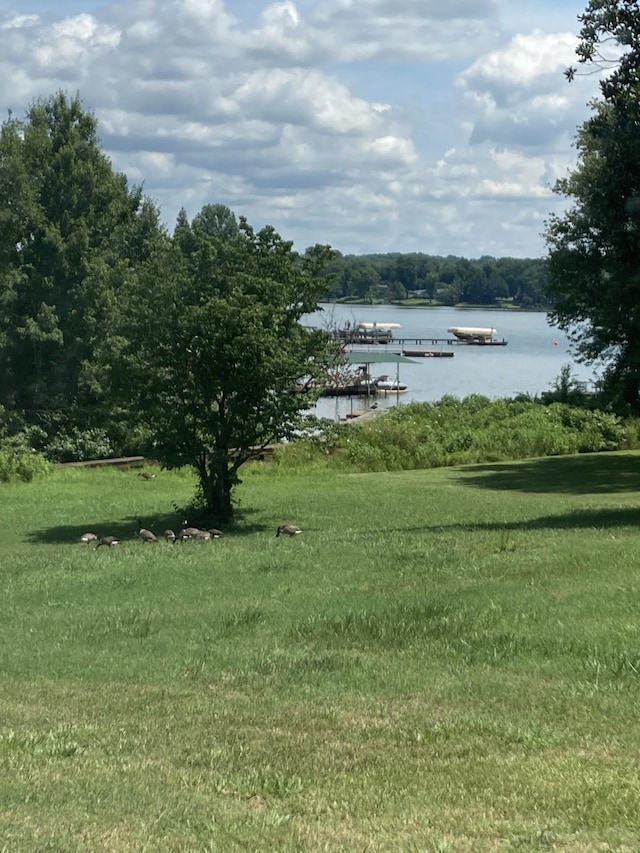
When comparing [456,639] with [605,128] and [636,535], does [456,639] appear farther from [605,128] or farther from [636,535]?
[605,128]

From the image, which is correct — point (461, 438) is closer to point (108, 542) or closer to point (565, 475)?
point (565, 475)

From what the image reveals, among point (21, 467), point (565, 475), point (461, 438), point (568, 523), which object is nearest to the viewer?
point (568, 523)

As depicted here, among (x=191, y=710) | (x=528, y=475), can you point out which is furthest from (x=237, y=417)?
(x=191, y=710)

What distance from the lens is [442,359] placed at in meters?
117

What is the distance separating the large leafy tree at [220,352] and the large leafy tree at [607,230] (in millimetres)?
6246

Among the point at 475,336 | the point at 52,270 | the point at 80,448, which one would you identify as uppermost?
the point at 52,270

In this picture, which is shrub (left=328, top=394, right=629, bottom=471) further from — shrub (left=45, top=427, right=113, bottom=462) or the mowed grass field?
the mowed grass field

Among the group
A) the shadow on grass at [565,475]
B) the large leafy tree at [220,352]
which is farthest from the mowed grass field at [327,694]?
the shadow on grass at [565,475]

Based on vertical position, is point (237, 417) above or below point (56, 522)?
above

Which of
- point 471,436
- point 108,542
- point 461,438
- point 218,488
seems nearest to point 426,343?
point 471,436

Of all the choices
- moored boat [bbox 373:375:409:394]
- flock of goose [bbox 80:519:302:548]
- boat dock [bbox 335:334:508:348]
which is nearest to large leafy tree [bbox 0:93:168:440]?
flock of goose [bbox 80:519:302:548]

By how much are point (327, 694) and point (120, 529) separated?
13569 mm

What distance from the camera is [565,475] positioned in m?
29.4

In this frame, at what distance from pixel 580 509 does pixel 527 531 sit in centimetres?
481
